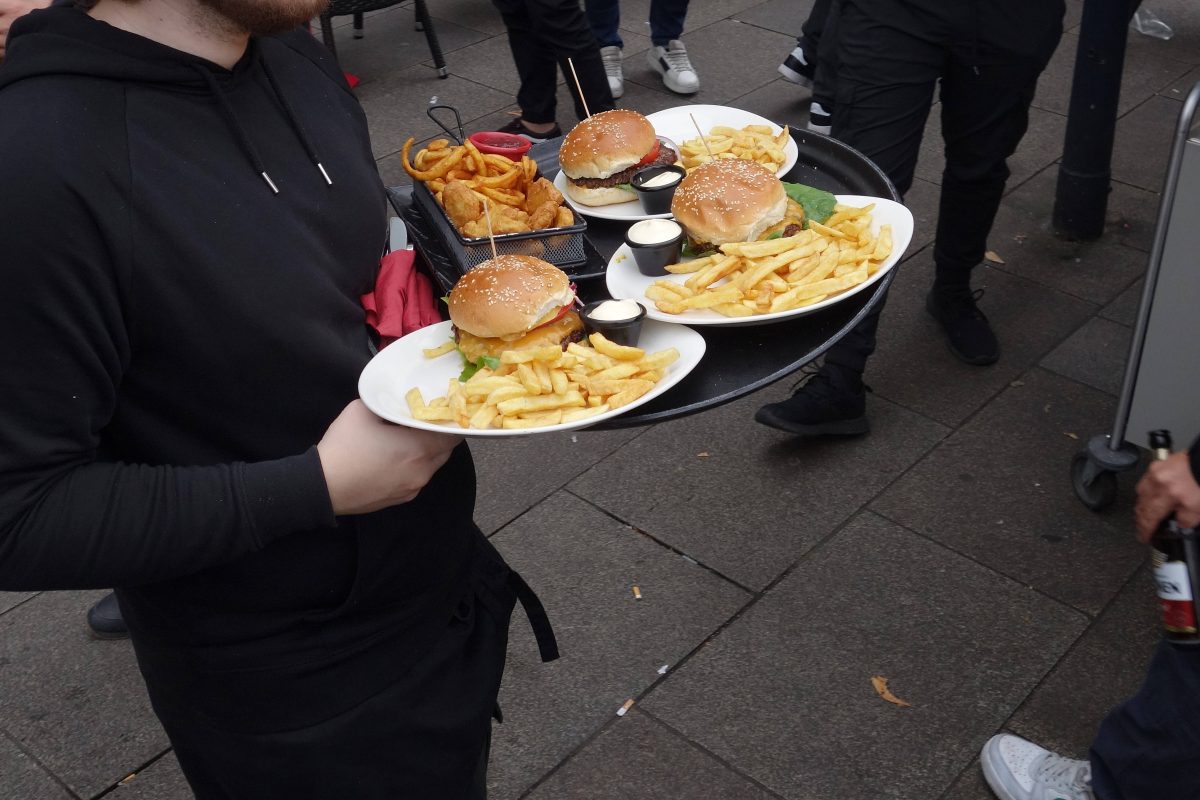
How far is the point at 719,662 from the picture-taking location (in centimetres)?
355

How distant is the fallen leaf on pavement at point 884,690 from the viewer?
3.35 metres

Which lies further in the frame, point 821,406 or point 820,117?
point 820,117

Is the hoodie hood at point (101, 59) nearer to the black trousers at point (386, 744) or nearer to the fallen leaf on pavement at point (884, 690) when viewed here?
the black trousers at point (386, 744)

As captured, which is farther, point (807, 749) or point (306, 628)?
point (807, 749)

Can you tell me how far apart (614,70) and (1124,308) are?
3.57m

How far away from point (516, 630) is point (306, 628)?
1963mm

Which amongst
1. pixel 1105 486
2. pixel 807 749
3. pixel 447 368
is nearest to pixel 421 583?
pixel 447 368

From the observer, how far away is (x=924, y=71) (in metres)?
3.88

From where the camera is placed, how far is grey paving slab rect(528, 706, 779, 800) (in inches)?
125

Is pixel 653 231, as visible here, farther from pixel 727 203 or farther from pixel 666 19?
pixel 666 19

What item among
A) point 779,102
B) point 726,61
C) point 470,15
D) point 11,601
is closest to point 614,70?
point 726,61

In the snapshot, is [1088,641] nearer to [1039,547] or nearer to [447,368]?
[1039,547]

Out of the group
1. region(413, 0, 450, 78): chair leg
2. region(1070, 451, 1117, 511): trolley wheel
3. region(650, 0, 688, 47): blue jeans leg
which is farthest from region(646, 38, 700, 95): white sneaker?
region(1070, 451, 1117, 511): trolley wheel

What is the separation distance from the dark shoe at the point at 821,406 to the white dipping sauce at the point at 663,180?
6.00ft
